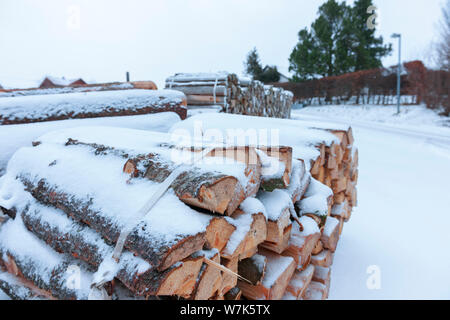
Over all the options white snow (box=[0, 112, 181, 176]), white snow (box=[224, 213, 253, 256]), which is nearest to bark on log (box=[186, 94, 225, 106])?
white snow (box=[0, 112, 181, 176])

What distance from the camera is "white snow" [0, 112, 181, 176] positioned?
208 cm

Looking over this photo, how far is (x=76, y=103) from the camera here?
2711 millimetres

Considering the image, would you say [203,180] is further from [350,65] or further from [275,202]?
[350,65]

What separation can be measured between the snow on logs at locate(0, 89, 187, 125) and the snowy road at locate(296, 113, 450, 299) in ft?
8.43

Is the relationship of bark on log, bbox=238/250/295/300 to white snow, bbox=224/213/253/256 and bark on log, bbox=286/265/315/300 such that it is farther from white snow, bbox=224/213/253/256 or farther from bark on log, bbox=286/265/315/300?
white snow, bbox=224/213/253/256

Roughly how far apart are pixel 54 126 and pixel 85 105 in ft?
1.38

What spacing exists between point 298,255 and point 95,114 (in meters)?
2.41

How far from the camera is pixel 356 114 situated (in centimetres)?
1541

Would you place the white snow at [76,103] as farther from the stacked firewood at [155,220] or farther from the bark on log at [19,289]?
the bark on log at [19,289]

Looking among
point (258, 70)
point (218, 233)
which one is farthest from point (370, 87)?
point (218, 233)

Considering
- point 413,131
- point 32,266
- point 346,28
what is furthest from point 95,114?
point 346,28

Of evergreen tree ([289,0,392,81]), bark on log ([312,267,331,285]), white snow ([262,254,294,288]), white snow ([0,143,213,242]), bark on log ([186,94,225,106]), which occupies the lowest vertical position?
bark on log ([312,267,331,285])

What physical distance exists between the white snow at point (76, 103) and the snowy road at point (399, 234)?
2.65m
